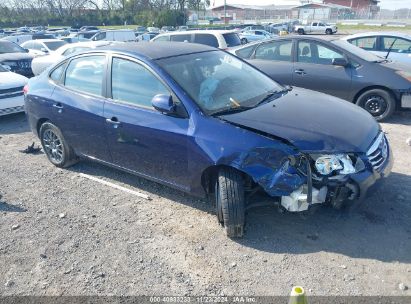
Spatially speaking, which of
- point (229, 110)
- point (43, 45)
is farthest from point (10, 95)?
point (43, 45)

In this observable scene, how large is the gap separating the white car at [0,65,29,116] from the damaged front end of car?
20.5 feet

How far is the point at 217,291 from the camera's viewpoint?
2.78 meters

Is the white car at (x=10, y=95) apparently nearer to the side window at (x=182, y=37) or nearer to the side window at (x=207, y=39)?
the side window at (x=182, y=37)

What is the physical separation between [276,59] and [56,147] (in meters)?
4.62

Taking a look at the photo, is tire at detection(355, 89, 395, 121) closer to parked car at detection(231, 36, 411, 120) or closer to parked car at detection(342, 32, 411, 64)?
parked car at detection(231, 36, 411, 120)

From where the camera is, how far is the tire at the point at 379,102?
634 cm

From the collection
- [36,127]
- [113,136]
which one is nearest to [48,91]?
[36,127]

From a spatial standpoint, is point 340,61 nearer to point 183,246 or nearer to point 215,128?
point 215,128

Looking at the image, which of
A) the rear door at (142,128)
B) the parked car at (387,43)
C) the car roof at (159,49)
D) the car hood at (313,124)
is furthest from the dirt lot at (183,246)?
the parked car at (387,43)

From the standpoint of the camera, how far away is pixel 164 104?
3385 millimetres

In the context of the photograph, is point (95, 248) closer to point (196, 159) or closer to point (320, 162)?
point (196, 159)

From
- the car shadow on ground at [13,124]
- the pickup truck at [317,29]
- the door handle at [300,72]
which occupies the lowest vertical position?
the pickup truck at [317,29]

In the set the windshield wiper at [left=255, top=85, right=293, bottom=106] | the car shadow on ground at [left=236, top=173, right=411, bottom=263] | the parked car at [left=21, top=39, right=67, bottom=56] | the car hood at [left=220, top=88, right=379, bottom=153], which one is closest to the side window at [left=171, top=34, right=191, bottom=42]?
the parked car at [left=21, top=39, right=67, bottom=56]

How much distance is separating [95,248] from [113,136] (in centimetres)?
126
